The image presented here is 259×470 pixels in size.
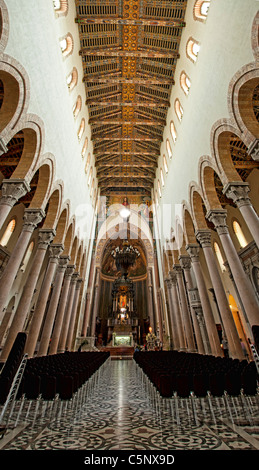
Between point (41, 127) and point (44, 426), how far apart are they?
857 cm

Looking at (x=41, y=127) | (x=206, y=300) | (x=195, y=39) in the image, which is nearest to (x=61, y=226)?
(x=41, y=127)

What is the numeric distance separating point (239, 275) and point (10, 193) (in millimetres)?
7860

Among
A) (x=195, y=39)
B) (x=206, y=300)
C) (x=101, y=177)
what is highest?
(x=101, y=177)

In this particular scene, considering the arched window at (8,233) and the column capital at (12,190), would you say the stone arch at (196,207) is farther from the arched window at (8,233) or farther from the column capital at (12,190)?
the arched window at (8,233)

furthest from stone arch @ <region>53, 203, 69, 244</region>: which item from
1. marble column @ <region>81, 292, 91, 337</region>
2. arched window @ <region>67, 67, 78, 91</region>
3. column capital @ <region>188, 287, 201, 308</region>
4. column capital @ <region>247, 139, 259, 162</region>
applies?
marble column @ <region>81, 292, 91, 337</region>

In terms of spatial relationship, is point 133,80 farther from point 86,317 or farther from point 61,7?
point 86,317

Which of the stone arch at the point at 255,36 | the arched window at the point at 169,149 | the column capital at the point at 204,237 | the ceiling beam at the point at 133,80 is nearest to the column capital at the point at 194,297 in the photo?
the column capital at the point at 204,237

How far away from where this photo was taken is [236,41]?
Result: 680cm

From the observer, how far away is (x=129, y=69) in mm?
14305

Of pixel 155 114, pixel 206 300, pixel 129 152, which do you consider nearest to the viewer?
pixel 206 300

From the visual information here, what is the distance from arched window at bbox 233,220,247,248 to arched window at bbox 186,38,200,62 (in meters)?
8.83

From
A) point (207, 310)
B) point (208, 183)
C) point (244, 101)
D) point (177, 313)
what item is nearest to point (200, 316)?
point (207, 310)

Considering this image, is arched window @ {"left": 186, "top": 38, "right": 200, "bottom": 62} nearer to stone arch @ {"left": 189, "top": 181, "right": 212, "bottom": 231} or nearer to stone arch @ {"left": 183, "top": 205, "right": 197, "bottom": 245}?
stone arch @ {"left": 189, "top": 181, "right": 212, "bottom": 231}

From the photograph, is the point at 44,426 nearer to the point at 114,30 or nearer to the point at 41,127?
the point at 41,127
